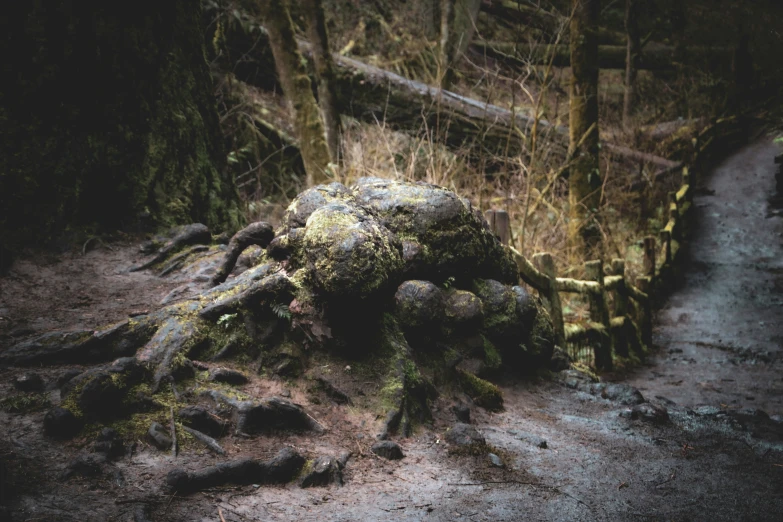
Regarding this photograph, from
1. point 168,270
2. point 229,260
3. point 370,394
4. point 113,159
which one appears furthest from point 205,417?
point 113,159

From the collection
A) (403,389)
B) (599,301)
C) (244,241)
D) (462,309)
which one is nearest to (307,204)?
(244,241)

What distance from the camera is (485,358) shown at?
4.52m

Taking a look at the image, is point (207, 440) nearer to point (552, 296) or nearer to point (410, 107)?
point (552, 296)

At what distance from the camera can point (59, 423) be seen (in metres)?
2.56

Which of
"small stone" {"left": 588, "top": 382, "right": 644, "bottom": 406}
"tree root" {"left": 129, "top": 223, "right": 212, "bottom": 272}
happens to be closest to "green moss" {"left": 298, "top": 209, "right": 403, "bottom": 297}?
"tree root" {"left": 129, "top": 223, "right": 212, "bottom": 272}

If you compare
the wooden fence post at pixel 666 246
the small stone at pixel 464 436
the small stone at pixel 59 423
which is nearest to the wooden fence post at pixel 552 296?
the small stone at pixel 464 436

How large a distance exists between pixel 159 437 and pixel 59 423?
0.44m

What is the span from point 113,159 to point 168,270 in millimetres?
1154

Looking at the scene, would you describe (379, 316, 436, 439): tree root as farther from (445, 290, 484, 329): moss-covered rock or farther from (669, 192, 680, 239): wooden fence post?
(669, 192, 680, 239): wooden fence post

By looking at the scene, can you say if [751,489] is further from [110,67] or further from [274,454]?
[110,67]

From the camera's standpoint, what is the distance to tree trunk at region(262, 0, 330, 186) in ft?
27.1

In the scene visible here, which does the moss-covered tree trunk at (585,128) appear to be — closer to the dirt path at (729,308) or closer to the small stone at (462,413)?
the dirt path at (729,308)

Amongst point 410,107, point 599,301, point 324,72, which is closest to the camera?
point 599,301

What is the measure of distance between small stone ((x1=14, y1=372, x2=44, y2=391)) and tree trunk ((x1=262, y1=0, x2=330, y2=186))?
5.77 m
